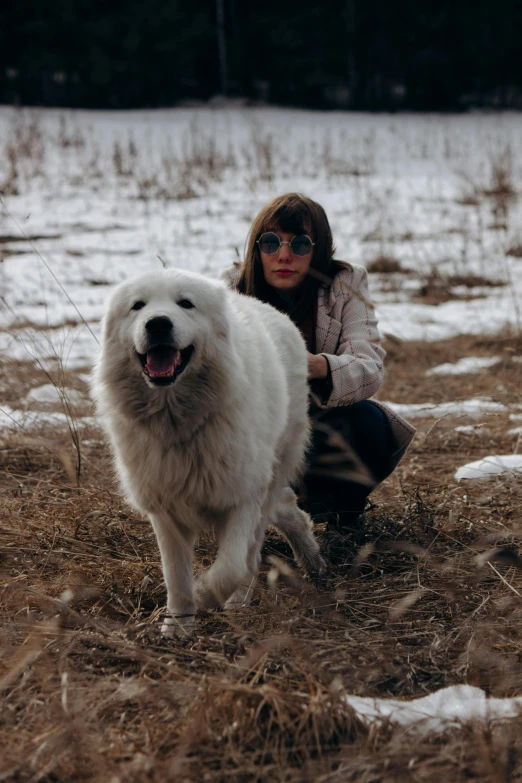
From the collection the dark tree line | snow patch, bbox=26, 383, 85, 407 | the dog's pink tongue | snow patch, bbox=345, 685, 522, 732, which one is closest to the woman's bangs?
the dog's pink tongue

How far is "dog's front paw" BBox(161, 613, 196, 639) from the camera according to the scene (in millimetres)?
2295

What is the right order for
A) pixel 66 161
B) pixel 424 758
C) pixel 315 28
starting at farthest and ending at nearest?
pixel 315 28, pixel 66 161, pixel 424 758

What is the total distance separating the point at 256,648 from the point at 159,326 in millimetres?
932

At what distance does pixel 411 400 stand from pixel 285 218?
7.01 ft

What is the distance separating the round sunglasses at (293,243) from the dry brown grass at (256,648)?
3.50 feet

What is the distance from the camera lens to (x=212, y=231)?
9.73 m

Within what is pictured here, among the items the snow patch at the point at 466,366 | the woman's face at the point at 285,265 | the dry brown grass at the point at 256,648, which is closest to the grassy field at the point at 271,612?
the dry brown grass at the point at 256,648

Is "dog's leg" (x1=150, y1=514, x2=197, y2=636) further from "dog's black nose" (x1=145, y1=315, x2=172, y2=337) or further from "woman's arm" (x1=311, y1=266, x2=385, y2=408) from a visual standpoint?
"woman's arm" (x1=311, y1=266, x2=385, y2=408)

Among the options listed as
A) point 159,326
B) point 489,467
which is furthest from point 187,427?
point 489,467

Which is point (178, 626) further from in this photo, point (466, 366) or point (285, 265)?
point (466, 366)

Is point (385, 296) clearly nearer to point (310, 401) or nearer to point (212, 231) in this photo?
point (212, 231)

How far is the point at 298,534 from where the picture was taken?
9.93 ft

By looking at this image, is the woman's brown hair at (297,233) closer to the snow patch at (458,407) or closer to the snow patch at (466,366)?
the snow patch at (458,407)

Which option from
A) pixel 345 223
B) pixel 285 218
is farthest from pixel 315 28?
pixel 285 218
